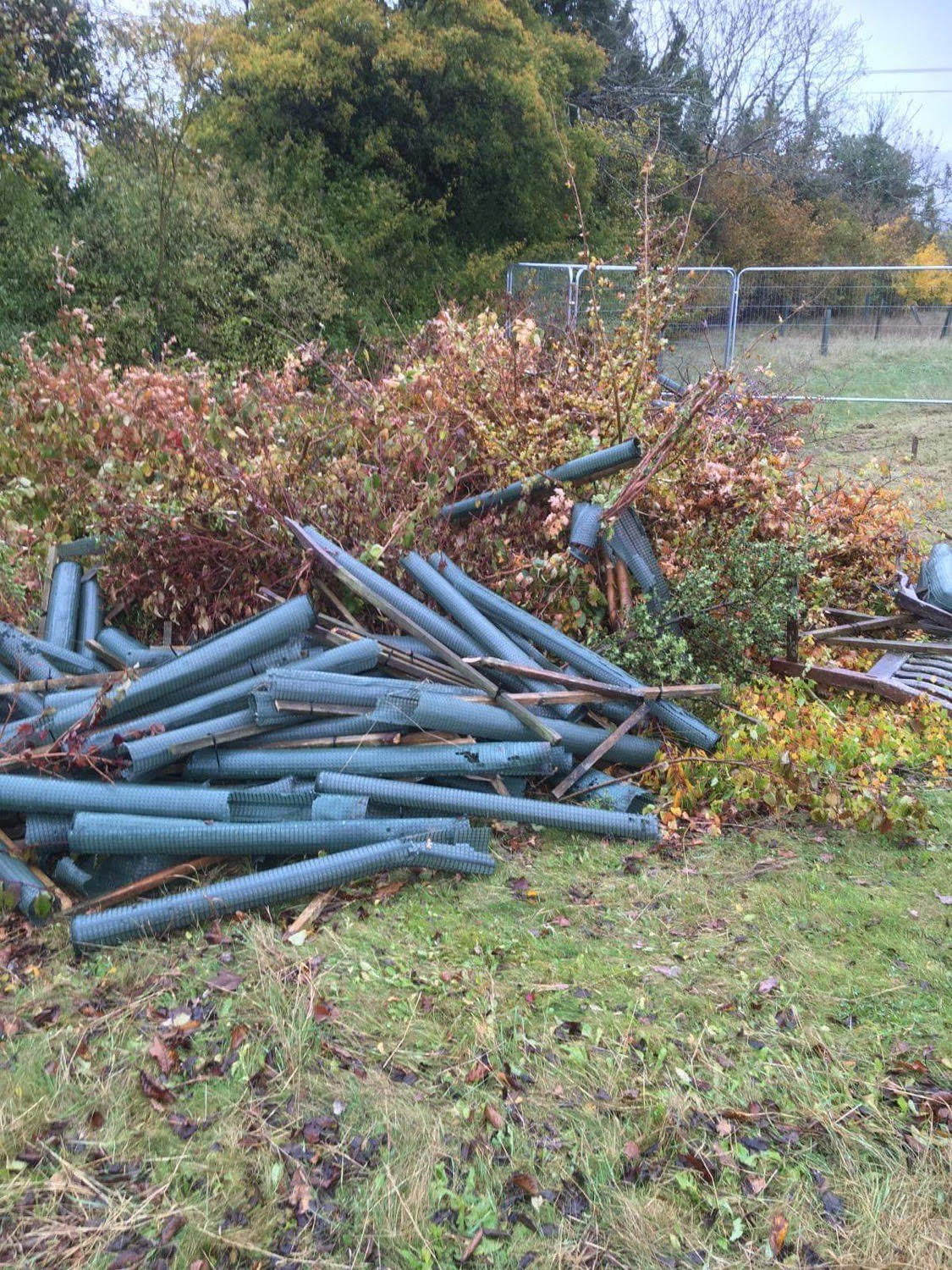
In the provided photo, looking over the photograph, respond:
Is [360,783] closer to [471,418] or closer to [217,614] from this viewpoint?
[217,614]

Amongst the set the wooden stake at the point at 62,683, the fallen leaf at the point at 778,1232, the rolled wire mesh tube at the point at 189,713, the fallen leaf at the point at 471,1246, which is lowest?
the fallen leaf at the point at 778,1232

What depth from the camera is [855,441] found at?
11500 mm

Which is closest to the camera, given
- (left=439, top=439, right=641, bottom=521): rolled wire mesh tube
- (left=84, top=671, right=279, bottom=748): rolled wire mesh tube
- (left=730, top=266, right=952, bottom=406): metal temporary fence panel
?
(left=84, top=671, right=279, bottom=748): rolled wire mesh tube

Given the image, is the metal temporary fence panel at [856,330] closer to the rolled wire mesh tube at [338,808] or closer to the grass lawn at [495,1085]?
the rolled wire mesh tube at [338,808]

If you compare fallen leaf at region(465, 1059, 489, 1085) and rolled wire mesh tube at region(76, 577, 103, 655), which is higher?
rolled wire mesh tube at region(76, 577, 103, 655)

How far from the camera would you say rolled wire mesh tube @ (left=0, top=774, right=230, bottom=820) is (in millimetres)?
3412

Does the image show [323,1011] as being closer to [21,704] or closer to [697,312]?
[21,704]

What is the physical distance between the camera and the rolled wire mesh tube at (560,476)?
5.15 m

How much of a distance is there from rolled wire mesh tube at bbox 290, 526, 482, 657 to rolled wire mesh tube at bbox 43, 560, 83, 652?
122 centimetres

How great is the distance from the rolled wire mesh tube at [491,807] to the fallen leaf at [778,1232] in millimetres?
1770

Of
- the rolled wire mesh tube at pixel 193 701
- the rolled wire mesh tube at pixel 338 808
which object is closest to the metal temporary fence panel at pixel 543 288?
the rolled wire mesh tube at pixel 193 701

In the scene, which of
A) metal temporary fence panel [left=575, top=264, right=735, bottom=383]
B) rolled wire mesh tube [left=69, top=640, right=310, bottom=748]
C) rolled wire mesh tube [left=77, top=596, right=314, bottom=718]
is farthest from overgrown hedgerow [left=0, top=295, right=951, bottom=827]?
metal temporary fence panel [left=575, top=264, right=735, bottom=383]

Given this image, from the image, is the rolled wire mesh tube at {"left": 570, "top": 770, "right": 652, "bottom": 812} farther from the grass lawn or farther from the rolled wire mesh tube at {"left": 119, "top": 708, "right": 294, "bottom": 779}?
the rolled wire mesh tube at {"left": 119, "top": 708, "right": 294, "bottom": 779}

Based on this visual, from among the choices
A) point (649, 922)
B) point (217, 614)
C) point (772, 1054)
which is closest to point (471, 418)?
point (217, 614)
